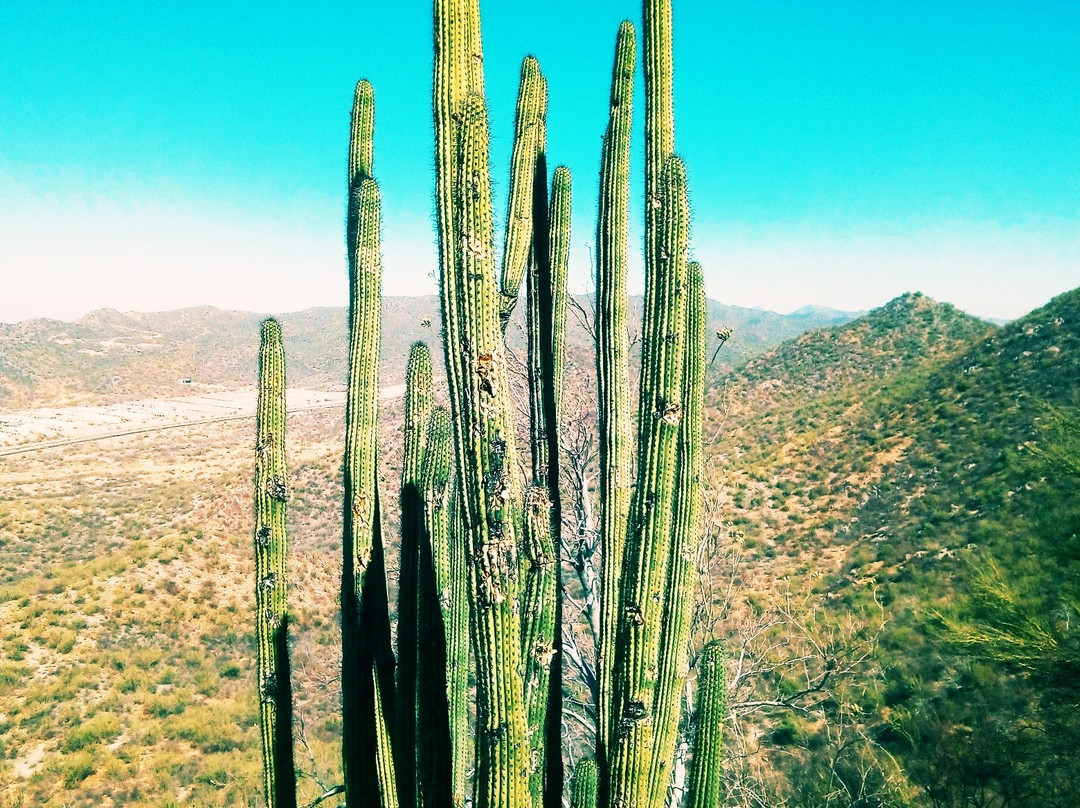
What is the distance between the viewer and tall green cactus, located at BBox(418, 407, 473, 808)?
414cm

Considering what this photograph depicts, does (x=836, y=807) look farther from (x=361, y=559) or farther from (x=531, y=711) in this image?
(x=361, y=559)

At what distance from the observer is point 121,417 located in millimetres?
43812

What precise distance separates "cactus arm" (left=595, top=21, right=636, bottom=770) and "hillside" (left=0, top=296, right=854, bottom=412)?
112 feet

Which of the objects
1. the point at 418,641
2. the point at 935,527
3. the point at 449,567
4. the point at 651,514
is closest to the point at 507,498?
the point at 651,514

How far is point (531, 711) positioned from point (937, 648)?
38.9 ft

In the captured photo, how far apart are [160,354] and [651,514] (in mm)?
70507

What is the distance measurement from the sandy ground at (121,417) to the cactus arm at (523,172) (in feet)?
114

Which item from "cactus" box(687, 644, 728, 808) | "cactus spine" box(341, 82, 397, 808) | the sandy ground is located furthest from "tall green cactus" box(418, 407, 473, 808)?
the sandy ground

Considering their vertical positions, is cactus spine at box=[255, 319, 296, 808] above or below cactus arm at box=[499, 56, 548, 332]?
below

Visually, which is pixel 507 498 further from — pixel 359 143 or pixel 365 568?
pixel 359 143

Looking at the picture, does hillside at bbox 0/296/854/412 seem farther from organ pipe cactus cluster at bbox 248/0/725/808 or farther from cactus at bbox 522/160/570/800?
organ pipe cactus cluster at bbox 248/0/725/808

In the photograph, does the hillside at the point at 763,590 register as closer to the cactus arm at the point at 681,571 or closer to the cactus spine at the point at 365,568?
the cactus arm at the point at 681,571

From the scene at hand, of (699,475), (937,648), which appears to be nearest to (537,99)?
(699,475)

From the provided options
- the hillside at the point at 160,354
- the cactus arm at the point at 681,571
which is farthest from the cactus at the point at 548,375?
the hillside at the point at 160,354
